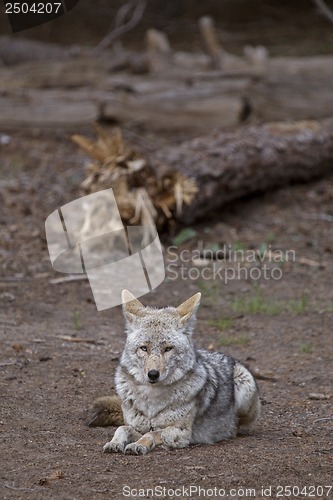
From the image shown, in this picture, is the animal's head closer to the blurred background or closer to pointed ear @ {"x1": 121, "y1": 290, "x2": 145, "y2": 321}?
pointed ear @ {"x1": 121, "y1": 290, "x2": 145, "y2": 321}

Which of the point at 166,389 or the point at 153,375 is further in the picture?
the point at 166,389

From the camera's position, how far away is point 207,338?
8273mm

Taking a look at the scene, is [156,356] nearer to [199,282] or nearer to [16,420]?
[16,420]

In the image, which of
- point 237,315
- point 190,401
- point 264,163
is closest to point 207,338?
point 237,315

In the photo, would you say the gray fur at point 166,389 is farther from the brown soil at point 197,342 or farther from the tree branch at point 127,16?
the tree branch at point 127,16

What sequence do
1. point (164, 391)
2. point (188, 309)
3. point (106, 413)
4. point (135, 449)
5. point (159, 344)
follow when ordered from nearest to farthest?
point (135, 449) < point (159, 344) < point (164, 391) < point (188, 309) < point (106, 413)

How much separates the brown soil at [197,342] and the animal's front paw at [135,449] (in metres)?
0.06

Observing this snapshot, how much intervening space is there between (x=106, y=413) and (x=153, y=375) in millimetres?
776

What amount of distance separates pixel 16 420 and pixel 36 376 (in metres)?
0.97

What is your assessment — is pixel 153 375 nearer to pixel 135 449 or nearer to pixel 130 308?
pixel 135 449

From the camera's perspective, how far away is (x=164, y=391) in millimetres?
5645

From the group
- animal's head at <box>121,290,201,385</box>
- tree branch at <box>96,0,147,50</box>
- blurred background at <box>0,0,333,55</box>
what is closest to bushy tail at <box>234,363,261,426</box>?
animal's head at <box>121,290,201,385</box>

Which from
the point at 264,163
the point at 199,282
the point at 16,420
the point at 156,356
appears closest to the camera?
the point at 156,356

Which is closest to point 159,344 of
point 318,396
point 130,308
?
point 130,308
